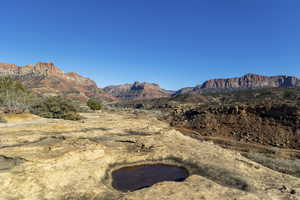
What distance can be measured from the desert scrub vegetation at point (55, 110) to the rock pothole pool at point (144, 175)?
113 ft

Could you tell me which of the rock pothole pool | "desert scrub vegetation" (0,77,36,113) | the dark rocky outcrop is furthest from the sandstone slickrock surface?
"desert scrub vegetation" (0,77,36,113)

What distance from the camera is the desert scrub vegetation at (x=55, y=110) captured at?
4731 centimetres

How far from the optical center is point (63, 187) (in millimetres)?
12219

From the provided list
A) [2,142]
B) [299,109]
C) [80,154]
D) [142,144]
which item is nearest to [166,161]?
[142,144]

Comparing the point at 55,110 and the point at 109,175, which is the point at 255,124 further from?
the point at 55,110

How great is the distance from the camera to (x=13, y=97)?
47750 millimetres

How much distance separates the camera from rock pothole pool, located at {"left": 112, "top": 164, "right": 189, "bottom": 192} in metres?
13.7

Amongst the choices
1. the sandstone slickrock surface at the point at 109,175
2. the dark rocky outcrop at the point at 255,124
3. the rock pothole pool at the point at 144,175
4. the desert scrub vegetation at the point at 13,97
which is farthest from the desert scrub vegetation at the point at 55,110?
the rock pothole pool at the point at 144,175

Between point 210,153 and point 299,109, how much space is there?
91.8 ft

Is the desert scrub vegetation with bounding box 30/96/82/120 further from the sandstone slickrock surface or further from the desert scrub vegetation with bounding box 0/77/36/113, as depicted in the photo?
the sandstone slickrock surface

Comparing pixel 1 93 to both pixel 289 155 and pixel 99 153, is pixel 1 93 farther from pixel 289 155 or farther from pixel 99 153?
pixel 289 155

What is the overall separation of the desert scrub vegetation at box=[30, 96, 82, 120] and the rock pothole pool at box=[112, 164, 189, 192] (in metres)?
34.3

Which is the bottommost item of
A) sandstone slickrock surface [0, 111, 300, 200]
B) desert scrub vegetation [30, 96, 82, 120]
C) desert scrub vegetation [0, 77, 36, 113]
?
sandstone slickrock surface [0, 111, 300, 200]

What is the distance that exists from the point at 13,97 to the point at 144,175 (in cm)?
4699
